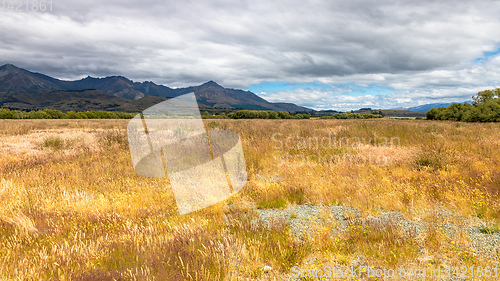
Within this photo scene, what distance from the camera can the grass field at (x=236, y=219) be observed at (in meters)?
3.29

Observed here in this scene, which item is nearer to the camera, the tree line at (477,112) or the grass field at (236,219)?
the grass field at (236,219)

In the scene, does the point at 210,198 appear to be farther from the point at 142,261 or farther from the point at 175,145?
the point at 175,145

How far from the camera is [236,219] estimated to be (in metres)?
4.68

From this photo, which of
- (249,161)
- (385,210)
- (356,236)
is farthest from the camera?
(249,161)

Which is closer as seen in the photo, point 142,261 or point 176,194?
point 142,261

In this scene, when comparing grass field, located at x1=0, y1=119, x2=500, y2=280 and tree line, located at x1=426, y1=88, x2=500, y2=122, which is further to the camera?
tree line, located at x1=426, y1=88, x2=500, y2=122

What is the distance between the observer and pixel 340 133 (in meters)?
16.1

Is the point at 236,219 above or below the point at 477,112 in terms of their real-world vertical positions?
below

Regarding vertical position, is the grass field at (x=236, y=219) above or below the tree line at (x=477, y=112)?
below

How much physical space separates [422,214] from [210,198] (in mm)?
4891

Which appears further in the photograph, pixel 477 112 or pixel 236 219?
pixel 477 112

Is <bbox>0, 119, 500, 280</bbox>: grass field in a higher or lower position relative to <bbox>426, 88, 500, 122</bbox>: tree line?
lower

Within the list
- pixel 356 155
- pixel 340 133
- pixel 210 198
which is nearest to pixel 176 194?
pixel 210 198

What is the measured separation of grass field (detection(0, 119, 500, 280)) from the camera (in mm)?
3291
